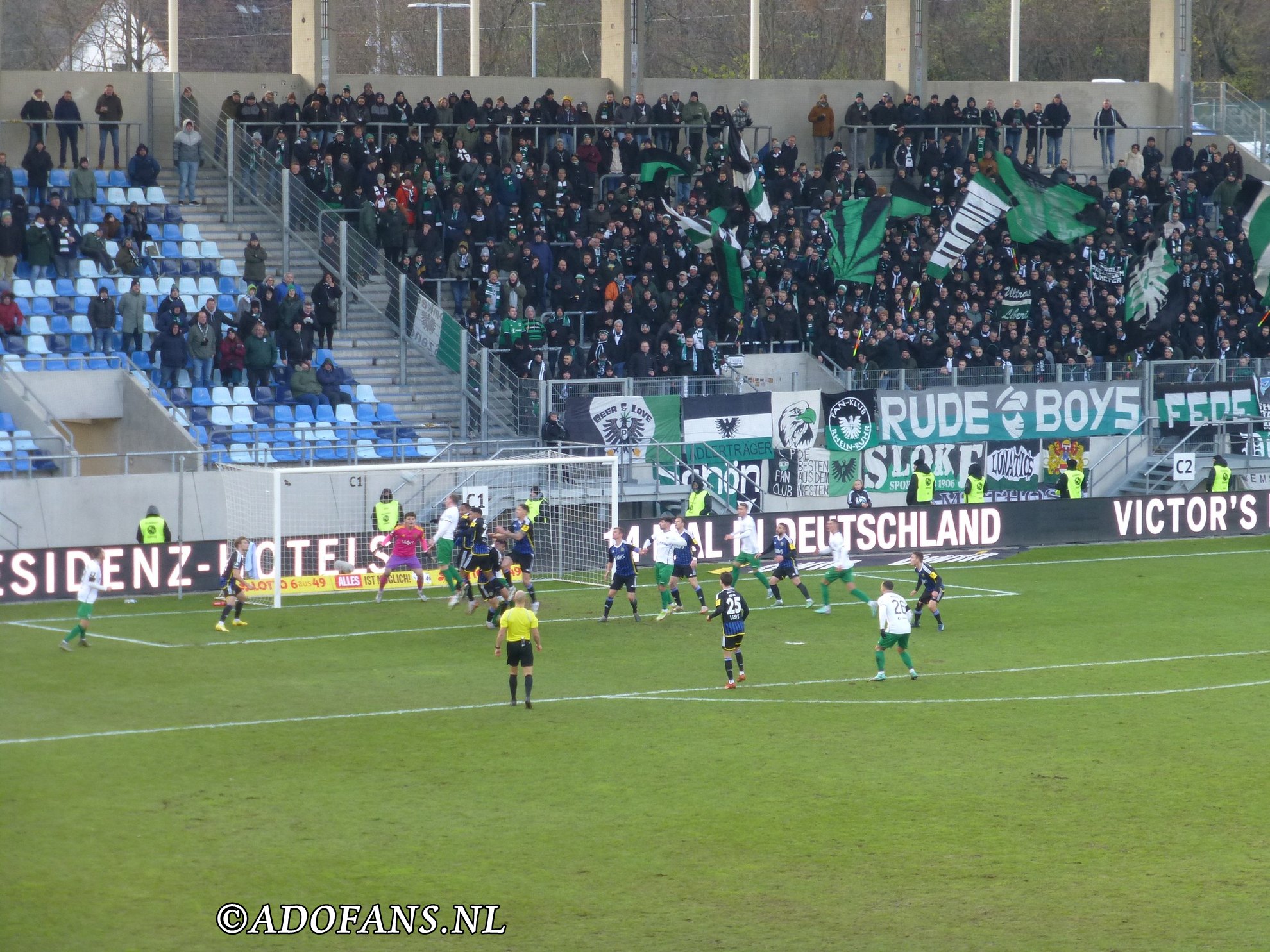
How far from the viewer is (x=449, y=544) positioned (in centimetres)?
2964

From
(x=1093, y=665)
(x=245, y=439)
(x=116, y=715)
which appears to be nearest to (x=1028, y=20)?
(x=245, y=439)

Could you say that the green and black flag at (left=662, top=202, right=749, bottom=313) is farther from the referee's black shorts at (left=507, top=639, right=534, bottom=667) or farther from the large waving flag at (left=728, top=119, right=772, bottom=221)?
the referee's black shorts at (left=507, top=639, right=534, bottom=667)

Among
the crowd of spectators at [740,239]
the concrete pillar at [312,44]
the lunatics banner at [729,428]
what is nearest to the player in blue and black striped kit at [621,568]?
the lunatics banner at [729,428]

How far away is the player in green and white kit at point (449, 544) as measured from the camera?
95.4 ft

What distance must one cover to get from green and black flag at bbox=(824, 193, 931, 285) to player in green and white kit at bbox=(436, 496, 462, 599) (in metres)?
15.5

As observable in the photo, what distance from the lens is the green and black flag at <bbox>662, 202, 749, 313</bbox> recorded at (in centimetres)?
4066

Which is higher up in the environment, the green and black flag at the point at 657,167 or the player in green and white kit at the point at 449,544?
the green and black flag at the point at 657,167

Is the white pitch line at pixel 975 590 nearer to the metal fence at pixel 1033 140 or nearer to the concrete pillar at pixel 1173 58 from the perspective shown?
the metal fence at pixel 1033 140

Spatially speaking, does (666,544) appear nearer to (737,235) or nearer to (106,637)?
(106,637)

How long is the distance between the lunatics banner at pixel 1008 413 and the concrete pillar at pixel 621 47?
1249cm

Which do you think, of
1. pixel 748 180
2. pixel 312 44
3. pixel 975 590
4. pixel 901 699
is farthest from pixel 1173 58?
pixel 901 699

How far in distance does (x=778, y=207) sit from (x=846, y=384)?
6139mm

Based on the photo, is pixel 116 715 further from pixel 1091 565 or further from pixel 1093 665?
pixel 1091 565

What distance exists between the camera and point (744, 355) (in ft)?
130
